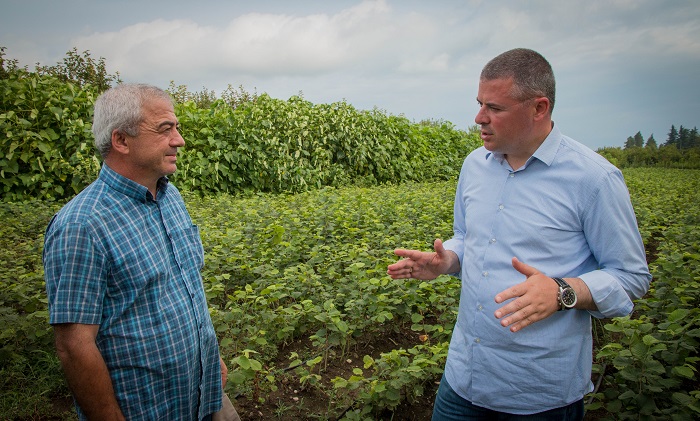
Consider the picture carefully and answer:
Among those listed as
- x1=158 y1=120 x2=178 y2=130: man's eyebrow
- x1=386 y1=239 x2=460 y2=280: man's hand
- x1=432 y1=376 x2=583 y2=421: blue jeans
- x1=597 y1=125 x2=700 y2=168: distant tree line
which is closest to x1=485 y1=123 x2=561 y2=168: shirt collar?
x1=386 y1=239 x2=460 y2=280: man's hand

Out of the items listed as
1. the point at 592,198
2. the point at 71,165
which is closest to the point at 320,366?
the point at 592,198

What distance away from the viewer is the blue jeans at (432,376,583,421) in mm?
1823

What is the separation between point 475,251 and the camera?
1970 millimetres

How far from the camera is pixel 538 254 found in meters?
1.80

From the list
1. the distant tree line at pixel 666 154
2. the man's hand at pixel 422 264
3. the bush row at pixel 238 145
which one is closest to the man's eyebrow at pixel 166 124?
the man's hand at pixel 422 264

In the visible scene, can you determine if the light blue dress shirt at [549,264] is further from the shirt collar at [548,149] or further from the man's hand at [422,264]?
the man's hand at [422,264]

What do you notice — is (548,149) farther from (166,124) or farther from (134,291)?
(134,291)

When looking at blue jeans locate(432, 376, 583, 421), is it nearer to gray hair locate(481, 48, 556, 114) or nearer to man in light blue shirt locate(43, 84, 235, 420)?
Result: man in light blue shirt locate(43, 84, 235, 420)

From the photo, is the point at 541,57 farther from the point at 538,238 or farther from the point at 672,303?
the point at 672,303

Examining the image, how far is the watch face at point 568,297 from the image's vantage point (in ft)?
5.36

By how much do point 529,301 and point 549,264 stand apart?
0.29m

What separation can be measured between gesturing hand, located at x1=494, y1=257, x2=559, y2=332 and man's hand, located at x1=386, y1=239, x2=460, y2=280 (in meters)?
0.56

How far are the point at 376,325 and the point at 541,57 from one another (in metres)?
2.67

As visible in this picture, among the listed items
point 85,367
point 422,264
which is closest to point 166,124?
point 85,367
